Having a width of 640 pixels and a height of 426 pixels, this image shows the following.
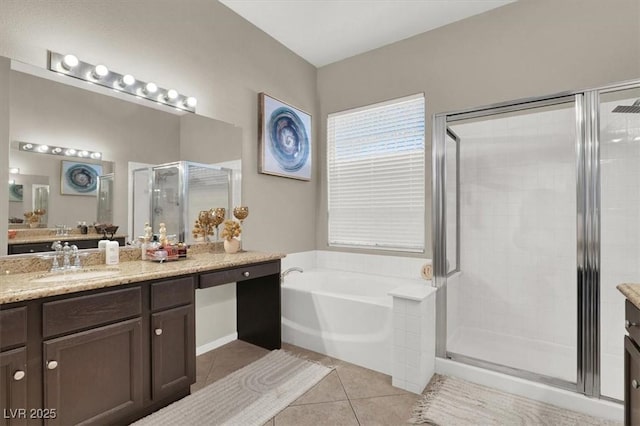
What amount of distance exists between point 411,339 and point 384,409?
43cm

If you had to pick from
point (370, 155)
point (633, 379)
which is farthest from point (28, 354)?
point (370, 155)

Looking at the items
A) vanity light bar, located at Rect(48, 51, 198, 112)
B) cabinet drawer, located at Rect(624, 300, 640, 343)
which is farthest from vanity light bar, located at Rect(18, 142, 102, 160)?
cabinet drawer, located at Rect(624, 300, 640, 343)

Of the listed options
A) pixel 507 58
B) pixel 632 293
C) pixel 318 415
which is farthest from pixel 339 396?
pixel 507 58

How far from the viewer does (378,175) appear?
10.7 feet

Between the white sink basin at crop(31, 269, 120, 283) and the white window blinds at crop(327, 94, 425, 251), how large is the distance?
2.29m

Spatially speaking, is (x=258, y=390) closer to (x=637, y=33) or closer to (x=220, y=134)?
(x=220, y=134)

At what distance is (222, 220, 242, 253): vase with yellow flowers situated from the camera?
8.17 ft

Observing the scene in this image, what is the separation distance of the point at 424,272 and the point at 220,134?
218 cm

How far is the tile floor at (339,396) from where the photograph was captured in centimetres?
172

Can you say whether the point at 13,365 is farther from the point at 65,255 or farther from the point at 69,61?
the point at 69,61

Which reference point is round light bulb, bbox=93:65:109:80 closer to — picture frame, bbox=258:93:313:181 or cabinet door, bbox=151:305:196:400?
picture frame, bbox=258:93:313:181

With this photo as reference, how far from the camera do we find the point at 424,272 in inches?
112

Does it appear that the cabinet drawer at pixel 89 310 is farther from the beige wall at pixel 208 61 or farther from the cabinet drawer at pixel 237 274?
the beige wall at pixel 208 61

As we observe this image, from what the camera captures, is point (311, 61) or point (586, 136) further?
point (311, 61)
